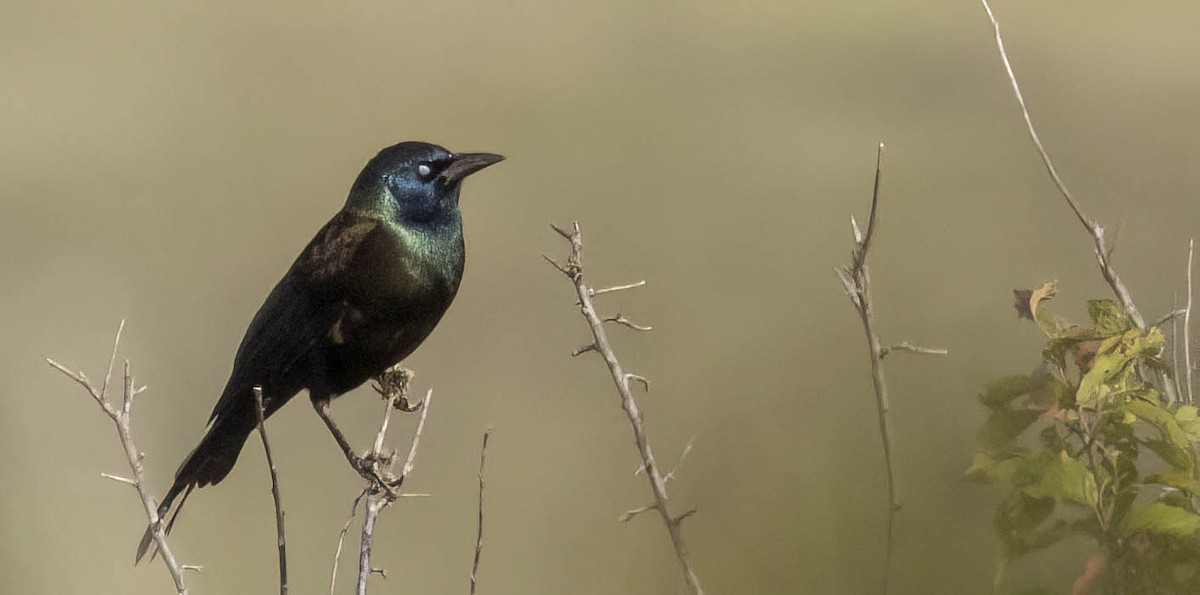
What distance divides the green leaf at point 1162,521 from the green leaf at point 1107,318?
0.63ft

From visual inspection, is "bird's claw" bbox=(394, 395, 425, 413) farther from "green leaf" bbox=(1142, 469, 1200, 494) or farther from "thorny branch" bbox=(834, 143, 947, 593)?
"green leaf" bbox=(1142, 469, 1200, 494)

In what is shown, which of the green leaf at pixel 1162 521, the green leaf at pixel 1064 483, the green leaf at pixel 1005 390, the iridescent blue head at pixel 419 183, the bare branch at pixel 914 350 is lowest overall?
the green leaf at pixel 1162 521

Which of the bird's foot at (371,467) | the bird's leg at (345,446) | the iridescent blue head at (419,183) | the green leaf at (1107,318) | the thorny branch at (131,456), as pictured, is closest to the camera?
the green leaf at (1107,318)

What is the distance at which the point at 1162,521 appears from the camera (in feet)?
3.71

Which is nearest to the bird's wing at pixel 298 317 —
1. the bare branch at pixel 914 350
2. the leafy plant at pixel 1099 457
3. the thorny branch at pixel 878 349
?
the thorny branch at pixel 878 349

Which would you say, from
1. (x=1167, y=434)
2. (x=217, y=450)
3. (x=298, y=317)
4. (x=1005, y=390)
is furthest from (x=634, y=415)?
(x=217, y=450)

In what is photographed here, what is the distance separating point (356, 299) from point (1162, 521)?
1809 mm

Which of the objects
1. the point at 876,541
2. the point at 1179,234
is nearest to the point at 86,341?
the point at 1179,234

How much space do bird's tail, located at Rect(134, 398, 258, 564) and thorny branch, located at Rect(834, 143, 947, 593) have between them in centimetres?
163

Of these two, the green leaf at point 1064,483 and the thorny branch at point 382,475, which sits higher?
the green leaf at point 1064,483

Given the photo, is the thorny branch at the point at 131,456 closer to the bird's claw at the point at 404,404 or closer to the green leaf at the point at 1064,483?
the bird's claw at the point at 404,404

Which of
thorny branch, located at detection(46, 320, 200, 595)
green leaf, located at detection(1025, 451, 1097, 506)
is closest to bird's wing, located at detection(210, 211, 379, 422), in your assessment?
thorny branch, located at detection(46, 320, 200, 595)

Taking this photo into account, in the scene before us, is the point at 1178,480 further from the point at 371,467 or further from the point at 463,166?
the point at 463,166

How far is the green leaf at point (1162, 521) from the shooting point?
113 centimetres
